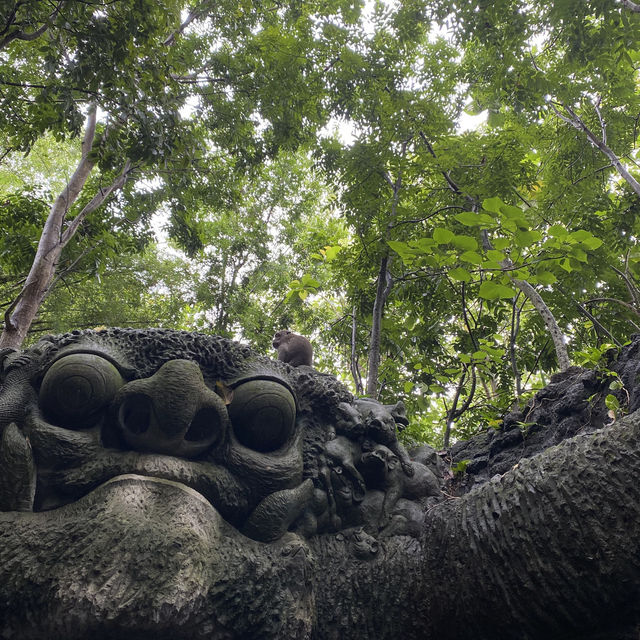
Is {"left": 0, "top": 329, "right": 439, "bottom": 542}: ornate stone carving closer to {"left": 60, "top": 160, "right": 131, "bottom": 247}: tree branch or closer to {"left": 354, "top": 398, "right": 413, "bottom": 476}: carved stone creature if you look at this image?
{"left": 354, "top": 398, "right": 413, "bottom": 476}: carved stone creature

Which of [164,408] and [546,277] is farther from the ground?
[546,277]

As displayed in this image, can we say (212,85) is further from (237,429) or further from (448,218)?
(237,429)

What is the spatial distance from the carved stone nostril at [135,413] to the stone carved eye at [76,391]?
7cm

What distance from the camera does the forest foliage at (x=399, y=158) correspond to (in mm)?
3594

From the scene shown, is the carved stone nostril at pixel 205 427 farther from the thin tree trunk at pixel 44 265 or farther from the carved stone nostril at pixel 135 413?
the thin tree trunk at pixel 44 265

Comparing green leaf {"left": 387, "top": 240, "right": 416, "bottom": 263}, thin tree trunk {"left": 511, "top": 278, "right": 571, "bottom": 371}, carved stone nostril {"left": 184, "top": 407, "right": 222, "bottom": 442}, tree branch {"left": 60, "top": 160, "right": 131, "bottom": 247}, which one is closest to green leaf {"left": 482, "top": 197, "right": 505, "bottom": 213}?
green leaf {"left": 387, "top": 240, "right": 416, "bottom": 263}

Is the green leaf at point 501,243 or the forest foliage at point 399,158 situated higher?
the forest foliage at point 399,158

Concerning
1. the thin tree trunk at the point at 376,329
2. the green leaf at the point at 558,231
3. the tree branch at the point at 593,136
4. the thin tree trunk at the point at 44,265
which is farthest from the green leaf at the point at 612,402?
the thin tree trunk at the point at 44,265

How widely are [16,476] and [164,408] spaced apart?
501 millimetres

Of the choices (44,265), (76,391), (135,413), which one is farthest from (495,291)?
(44,265)

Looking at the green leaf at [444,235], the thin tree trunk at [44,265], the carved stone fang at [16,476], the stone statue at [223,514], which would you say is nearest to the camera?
the stone statue at [223,514]

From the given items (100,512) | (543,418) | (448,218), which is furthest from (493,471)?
(448,218)

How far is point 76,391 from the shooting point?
168 cm

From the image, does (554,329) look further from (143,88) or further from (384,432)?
(143,88)
